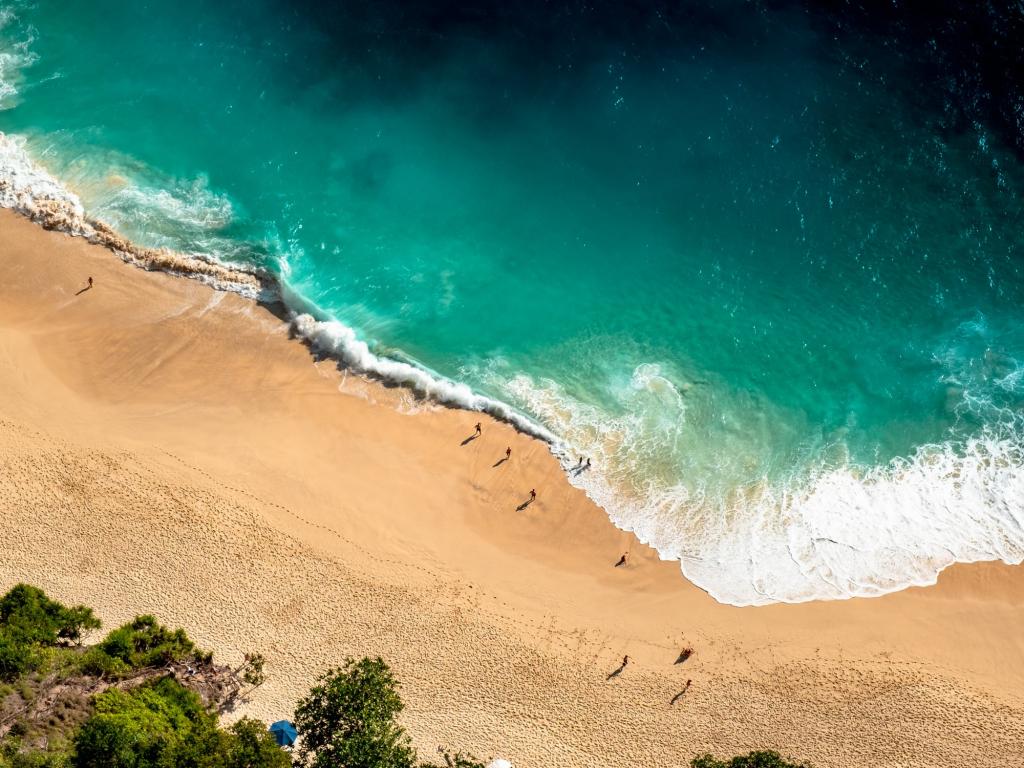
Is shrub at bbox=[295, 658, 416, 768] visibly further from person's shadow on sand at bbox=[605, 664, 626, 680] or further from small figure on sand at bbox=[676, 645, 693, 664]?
small figure on sand at bbox=[676, 645, 693, 664]

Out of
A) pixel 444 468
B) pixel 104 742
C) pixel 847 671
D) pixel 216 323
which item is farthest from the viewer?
pixel 216 323

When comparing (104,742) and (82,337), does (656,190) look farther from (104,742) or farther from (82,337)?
(104,742)

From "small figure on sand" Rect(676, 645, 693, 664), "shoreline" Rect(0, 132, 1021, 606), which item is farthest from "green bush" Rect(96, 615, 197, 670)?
"small figure on sand" Rect(676, 645, 693, 664)

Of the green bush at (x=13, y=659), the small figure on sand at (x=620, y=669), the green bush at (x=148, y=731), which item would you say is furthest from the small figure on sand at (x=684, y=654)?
the green bush at (x=13, y=659)

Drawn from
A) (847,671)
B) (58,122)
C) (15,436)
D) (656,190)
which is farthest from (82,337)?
(847,671)

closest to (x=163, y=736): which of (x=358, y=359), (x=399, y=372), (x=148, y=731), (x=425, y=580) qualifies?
(x=148, y=731)

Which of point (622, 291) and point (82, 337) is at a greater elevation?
point (622, 291)
